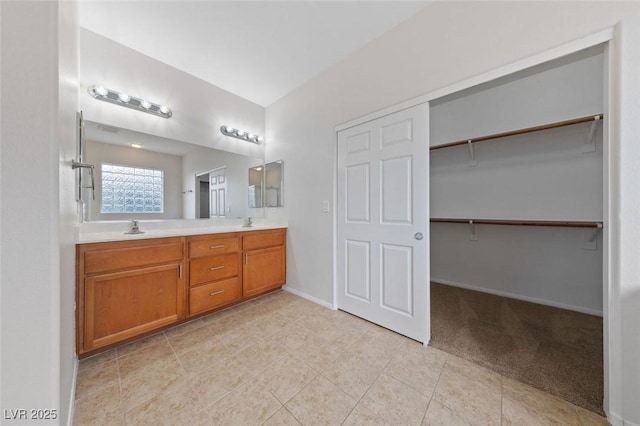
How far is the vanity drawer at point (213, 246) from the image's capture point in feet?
6.73

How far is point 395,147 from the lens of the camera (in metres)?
1.89

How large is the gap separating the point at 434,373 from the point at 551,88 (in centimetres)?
296

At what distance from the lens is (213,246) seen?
2178 millimetres

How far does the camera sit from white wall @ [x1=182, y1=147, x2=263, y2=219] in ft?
8.24

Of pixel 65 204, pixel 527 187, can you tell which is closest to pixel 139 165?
pixel 65 204

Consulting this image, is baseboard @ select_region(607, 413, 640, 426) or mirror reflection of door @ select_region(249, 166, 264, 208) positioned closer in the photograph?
baseboard @ select_region(607, 413, 640, 426)


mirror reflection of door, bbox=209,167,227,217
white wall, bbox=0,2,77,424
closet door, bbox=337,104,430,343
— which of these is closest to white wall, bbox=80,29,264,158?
mirror reflection of door, bbox=209,167,227,217

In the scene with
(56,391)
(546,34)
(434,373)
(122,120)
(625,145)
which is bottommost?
(434,373)

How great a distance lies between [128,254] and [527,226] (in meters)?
3.95

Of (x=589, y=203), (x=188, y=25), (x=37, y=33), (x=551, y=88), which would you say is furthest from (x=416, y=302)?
(x=188, y=25)

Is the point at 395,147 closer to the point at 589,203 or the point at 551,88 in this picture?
the point at 551,88

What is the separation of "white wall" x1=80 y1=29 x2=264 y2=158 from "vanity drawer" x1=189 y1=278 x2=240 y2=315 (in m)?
1.66

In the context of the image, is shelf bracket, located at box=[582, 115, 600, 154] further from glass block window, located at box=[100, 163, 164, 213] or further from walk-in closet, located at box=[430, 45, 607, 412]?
glass block window, located at box=[100, 163, 164, 213]

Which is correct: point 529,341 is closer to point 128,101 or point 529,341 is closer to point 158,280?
point 158,280
